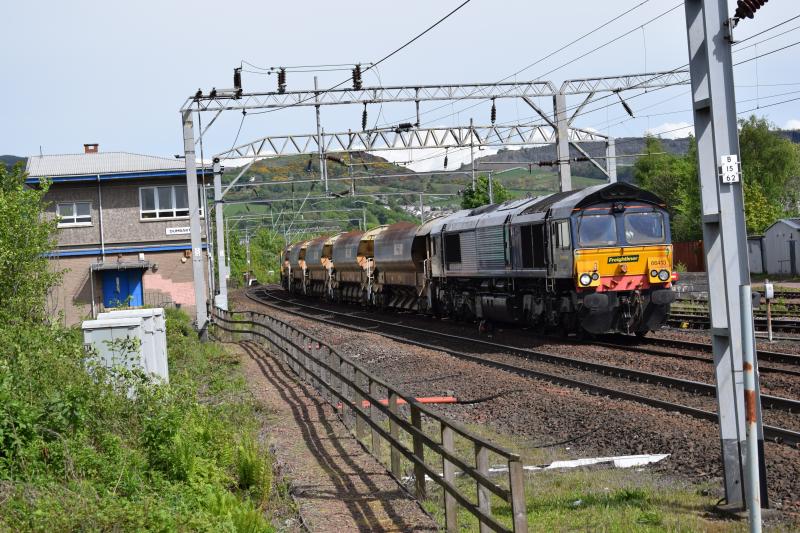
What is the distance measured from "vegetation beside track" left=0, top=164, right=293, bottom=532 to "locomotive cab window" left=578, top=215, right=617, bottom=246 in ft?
31.4

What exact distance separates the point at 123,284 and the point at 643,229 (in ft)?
72.2

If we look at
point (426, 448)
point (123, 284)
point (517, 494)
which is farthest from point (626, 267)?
point (123, 284)

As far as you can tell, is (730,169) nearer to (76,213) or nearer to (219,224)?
(219,224)

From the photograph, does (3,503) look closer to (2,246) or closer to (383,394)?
(383,394)

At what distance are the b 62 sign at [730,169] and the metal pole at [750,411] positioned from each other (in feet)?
5.39

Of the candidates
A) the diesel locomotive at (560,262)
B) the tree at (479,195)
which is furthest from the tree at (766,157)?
the diesel locomotive at (560,262)

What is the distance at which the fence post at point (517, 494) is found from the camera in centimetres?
666

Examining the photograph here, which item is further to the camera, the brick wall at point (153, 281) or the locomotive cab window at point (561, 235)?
the brick wall at point (153, 281)

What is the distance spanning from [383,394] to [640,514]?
9.07 meters

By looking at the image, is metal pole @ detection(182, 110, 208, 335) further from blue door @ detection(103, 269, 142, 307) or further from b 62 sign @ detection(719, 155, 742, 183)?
b 62 sign @ detection(719, 155, 742, 183)

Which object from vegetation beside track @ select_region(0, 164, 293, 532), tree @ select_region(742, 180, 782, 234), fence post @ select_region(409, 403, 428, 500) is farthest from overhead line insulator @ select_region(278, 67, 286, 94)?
tree @ select_region(742, 180, 782, 234)

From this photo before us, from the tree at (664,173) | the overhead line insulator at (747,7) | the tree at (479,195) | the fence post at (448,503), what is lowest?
the fence post at (448,503)

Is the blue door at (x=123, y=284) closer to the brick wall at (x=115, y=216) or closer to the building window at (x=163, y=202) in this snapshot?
the brick wall at (x=115, y=216)

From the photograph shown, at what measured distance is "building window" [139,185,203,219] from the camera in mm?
37688
